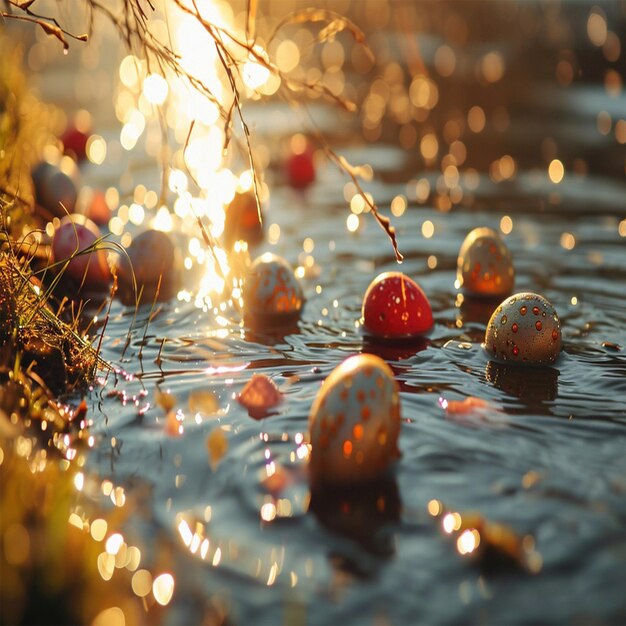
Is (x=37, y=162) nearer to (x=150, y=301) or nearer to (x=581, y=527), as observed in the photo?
(x=150, y=301)

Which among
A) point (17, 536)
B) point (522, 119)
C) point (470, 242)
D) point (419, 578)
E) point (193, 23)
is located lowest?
point (419, 578)

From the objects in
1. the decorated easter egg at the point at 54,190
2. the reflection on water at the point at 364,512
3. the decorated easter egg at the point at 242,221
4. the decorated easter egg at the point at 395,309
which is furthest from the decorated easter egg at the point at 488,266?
the decorated easter egg at the point at 54,190

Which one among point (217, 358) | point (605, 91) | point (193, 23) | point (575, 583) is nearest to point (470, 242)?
point (217, 358)

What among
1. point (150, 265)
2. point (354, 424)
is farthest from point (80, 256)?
Result: point (354, 424)

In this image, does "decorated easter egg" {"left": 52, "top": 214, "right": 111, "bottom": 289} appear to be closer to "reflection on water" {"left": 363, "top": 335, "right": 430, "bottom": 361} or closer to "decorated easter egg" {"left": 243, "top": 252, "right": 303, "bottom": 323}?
"decorated easter egg" {"left": 243, "top": 252, "right": 303, "bottom": 323}

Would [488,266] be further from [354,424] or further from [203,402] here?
[354,424]

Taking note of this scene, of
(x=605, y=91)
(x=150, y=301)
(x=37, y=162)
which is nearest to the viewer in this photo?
(x=150, y=301)

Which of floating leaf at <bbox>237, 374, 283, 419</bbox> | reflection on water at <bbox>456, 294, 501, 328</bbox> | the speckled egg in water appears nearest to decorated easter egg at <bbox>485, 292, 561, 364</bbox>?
reflection on water at <bbox>456, 294, 501, 328</bbox>
